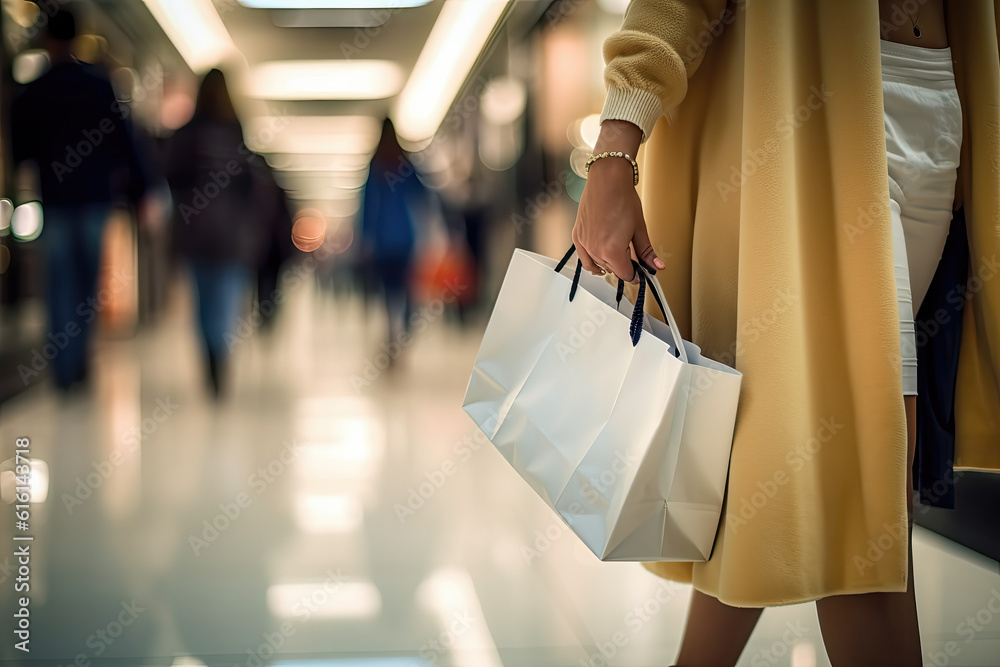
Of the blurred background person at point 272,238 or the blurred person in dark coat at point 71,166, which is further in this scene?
the blurred background person at point 272,238

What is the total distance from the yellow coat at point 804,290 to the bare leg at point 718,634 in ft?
0.60

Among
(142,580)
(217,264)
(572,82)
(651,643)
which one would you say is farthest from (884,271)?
(572,82)

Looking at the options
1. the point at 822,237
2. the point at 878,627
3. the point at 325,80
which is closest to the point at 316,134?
the point at 325,80

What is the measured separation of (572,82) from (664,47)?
695cm

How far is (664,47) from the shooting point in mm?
757

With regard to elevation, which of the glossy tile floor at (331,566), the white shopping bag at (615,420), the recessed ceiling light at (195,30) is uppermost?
the recessed ceiling light at (195,30)

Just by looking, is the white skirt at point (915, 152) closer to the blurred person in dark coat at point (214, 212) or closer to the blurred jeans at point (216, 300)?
the blurred person in dark coat at point (214, 212)

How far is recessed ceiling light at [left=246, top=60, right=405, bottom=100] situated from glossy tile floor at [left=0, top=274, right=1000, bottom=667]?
8352 mm

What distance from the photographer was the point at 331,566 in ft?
5.60

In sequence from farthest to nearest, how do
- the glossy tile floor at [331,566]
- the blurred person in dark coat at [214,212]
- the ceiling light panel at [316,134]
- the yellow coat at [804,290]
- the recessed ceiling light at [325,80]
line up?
the ceiling light panel at [316,134], the recessed ceiling light at [325,80], the blurred person in dark coat at [214,212], the glossy tile floor at [331,566], the yellow coat at [804,290]

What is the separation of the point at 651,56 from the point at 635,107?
2.1 inches

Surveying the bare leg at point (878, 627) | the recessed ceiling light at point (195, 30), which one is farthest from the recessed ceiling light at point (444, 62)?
the bare leg at point (878, 627)

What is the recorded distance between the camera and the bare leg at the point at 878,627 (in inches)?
30.2

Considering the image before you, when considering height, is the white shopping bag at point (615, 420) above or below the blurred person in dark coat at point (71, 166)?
below
